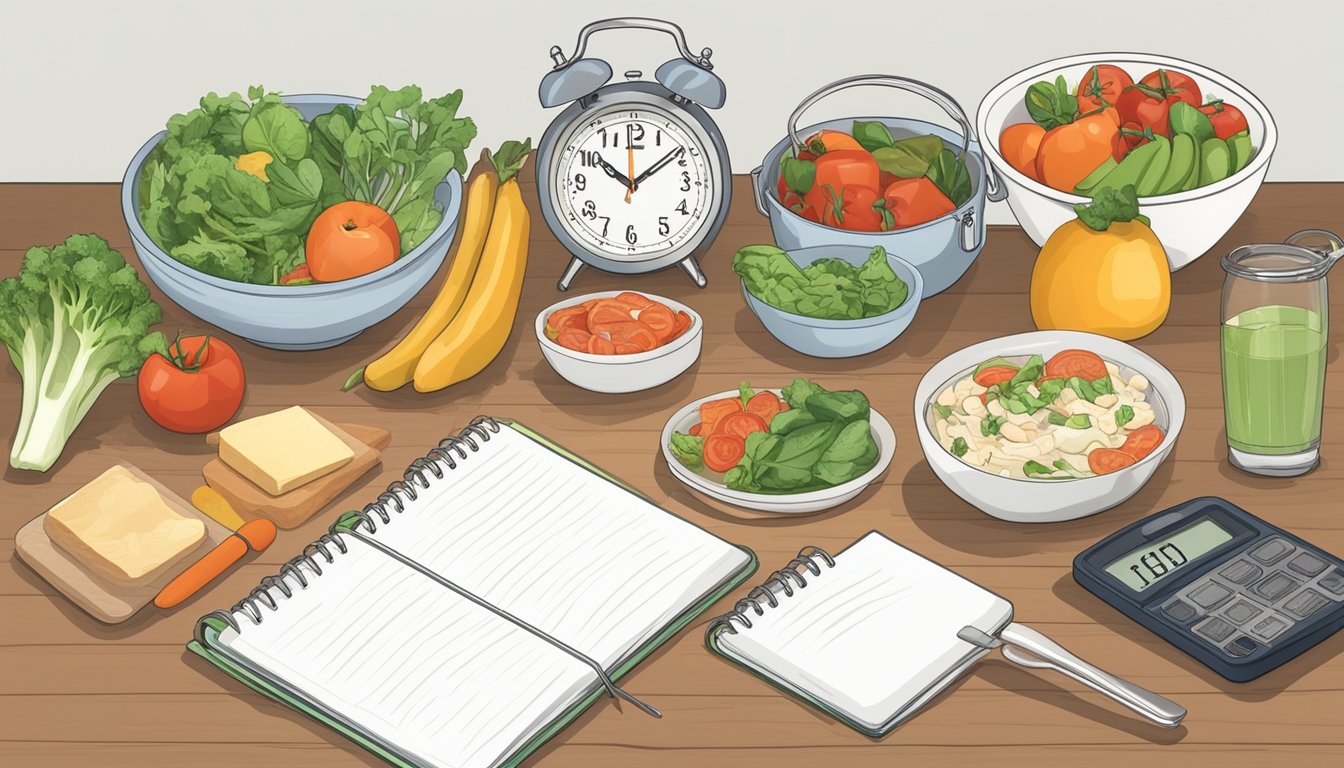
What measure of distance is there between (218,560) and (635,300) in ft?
2.78

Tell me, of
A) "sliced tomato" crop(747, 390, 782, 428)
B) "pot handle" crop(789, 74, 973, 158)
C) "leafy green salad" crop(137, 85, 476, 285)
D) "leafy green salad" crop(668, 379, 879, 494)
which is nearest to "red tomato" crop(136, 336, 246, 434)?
"leafy green salad" crop(137, 85, 476, 285)

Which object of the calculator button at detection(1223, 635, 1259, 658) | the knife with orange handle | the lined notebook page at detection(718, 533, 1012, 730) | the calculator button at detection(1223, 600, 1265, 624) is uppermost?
the knife with orange handle

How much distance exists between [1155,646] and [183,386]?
1.57 meters

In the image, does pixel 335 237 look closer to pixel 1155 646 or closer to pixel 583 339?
pixel 583 339

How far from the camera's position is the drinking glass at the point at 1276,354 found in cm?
276

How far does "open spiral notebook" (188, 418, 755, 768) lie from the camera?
2.42 m

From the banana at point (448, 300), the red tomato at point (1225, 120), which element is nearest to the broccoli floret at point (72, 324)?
the banana at point (448, 300)

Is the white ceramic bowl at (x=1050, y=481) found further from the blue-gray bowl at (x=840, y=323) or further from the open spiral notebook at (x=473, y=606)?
the open spiral notebook at (x=473, y=606)

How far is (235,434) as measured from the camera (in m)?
2.89

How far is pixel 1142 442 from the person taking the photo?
2.75m

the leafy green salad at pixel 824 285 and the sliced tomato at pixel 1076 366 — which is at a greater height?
the leafy green salad at pixel 824 285

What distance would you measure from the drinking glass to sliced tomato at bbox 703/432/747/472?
2.50ft

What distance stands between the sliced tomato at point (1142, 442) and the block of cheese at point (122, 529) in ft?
4.60

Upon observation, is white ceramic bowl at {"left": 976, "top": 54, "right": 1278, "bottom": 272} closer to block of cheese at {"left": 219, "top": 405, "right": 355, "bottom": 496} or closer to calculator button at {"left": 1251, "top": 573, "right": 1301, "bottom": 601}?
calculator button at {"left": 1251, "top": 573, "right": 1301, "bottom": 601}
